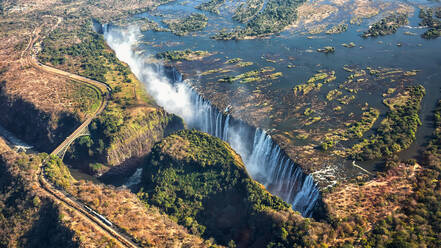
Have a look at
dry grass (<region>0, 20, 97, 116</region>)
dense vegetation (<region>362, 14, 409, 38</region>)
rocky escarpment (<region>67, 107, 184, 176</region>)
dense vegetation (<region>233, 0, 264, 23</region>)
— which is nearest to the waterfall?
rocky escarpment (<region>67, 107, 184, 176</region>)

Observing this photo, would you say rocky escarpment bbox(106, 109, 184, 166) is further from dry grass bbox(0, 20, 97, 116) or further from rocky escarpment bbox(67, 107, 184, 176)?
dry grass bbox(0, 20, 97, 116)

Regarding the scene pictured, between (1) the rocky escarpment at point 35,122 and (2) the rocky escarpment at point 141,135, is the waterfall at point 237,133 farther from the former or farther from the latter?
(1) the rocky escarpment at point 35,122

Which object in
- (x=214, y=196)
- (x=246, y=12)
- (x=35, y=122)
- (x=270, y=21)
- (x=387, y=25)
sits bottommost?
(x=214, y=196)

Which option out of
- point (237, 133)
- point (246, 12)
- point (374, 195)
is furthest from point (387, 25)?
point (374, 195)

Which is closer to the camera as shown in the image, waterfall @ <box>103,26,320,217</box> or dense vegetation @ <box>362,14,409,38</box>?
waterfall @ <box>103,26,320,217</box>

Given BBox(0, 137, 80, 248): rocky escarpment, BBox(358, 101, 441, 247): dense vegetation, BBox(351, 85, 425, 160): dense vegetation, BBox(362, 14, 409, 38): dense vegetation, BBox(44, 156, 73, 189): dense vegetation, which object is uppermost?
BBox(362, 14, 409, 38): dense vegetation

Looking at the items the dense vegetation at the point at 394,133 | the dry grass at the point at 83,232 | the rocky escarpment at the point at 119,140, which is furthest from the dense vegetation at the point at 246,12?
the dry grass at the point at 83,232

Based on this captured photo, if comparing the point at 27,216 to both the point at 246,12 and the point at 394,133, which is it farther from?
the point at 246,12
